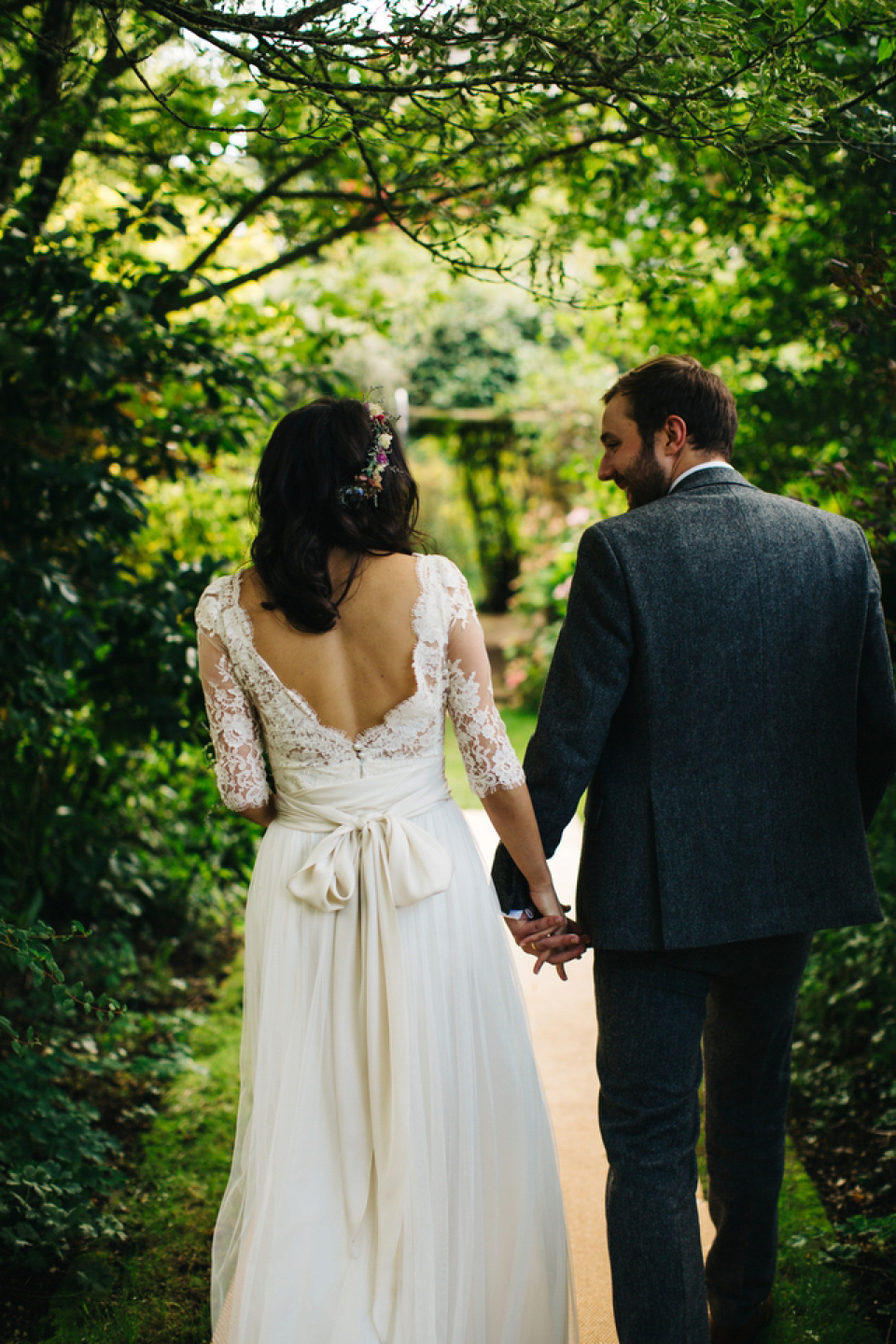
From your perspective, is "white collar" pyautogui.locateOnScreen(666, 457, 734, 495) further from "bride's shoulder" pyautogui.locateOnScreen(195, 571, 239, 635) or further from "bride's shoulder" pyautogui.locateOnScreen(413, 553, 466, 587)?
"bride's shoulder" pyautogui.locateOnScreen(195, 571, 239, 635)

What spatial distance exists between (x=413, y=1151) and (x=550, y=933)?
46 cm

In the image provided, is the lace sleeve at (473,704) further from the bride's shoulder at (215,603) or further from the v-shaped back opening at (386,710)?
the bride's shoulder at (215,603)

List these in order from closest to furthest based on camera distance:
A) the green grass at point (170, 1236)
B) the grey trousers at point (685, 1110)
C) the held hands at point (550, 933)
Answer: the grey trousers at point (685, 1110)
the held hands at point (550, 933)
the green grass at point (170, 1236)

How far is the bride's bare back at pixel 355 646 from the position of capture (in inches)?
69.9

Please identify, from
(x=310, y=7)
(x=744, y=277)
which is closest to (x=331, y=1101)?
(x=310, y=7)

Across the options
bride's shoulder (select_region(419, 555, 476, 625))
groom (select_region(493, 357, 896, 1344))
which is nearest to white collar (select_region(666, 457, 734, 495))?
groom (select_region(493, 357, 896, 1344))

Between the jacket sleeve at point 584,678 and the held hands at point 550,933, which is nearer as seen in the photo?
the jacket sleeve at point 584,678

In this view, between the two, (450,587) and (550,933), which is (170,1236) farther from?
(450,587)

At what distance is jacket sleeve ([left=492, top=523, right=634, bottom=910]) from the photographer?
1.72m

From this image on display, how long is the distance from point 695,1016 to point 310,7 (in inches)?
76.4

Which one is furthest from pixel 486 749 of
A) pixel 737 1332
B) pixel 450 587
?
pixel 737 1332

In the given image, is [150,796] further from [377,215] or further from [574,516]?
[574,516]

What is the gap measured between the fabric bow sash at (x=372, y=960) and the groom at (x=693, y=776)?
0.27 m

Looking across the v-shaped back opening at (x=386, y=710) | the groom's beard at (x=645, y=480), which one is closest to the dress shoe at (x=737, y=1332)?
the v-shaped back opening at (x=386, y=710)
